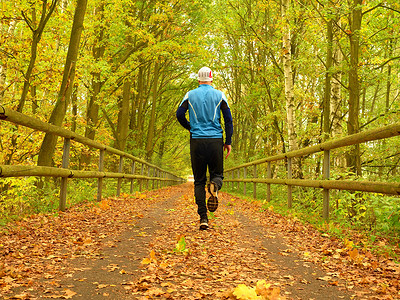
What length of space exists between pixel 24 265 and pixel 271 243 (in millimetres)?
3086

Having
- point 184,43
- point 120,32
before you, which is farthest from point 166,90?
point 120,32

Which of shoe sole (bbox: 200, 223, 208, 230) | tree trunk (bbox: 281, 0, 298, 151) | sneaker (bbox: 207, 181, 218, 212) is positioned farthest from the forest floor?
tree trunk (bbox: 281, 0, 298, 151)

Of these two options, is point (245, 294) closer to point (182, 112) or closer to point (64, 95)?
point (182, 112)

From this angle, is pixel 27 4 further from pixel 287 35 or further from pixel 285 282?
pixel 285 282

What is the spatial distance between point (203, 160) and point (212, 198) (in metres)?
0.63

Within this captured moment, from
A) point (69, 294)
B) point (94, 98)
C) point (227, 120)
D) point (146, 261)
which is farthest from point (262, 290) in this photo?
point (94, 98)

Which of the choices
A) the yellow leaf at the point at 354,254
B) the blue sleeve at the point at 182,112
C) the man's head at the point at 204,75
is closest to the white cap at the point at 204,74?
the man's head at the point at 204,75

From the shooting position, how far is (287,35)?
1363 cm

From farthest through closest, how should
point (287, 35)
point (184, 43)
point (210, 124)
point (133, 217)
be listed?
point (184, 43), point (287, 35), point (133, 217), point (210, 124)

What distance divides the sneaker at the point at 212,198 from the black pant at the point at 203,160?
66 millimetres

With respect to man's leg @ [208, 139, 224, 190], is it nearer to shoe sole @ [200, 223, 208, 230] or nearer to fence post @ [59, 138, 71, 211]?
shoe sole @ [200, 223, 208, 230]

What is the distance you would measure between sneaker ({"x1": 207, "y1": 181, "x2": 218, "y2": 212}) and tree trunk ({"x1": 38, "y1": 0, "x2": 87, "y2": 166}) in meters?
4.13

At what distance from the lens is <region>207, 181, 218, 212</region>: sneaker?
5.96 meters

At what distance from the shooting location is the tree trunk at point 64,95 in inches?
323
